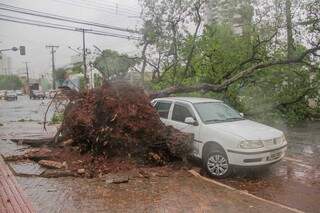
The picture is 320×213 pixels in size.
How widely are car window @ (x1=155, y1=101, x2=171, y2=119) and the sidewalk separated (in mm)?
4269

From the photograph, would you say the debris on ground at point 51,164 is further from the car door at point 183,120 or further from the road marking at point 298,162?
the road marking at point 298,162

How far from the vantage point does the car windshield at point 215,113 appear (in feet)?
31.9

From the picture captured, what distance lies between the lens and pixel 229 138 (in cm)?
868

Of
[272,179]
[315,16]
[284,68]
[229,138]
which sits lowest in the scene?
[272,179]

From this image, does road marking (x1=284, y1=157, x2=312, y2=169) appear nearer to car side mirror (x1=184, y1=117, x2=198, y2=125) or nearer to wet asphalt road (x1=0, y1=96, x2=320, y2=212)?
wet asphalt road (x1=0, y1=96, x2=320, y2=212)

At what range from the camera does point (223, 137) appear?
28.9 feet

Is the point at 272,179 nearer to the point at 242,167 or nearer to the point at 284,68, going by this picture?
the point at 242,167

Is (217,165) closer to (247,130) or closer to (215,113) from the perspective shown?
(247,130)

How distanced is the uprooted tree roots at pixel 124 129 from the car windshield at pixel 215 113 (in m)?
0.68

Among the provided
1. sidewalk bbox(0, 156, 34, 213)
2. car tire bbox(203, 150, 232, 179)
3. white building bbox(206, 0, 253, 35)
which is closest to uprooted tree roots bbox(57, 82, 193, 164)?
car tire bbox(203, 150, 232, 179)

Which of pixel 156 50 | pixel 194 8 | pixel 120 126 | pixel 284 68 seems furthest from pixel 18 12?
pixel 284 68

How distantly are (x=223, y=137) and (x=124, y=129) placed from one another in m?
2.67

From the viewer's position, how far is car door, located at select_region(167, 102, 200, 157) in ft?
31.4

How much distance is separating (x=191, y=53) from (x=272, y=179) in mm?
8437
